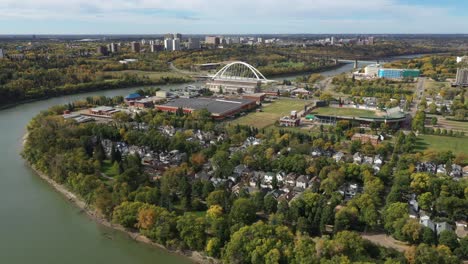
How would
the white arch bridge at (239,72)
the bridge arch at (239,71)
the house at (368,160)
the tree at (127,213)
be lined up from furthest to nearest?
the bridge arch at (239,71), the white arch bridge at (239,72), the house at (368,160), the tree at (127,213)

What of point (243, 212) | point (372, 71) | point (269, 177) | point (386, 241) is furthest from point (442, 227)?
point (372, 71)

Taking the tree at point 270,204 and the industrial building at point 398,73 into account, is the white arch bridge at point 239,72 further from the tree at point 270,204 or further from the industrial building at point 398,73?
the tree at point 270,204

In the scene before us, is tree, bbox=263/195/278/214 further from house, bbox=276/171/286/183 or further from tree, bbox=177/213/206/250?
house, bbox=276/171/286/183

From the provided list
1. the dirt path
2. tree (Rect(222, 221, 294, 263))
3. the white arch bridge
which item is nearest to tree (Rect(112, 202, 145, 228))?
tree (Rect(222, 221, 294, 263))

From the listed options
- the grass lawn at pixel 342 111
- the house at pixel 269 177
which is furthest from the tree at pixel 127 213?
the grass lawn at pixel 342 111

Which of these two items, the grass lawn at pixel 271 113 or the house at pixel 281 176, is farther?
the grass lawn at pixel 271 113

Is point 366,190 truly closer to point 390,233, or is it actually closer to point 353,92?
point 390,233
